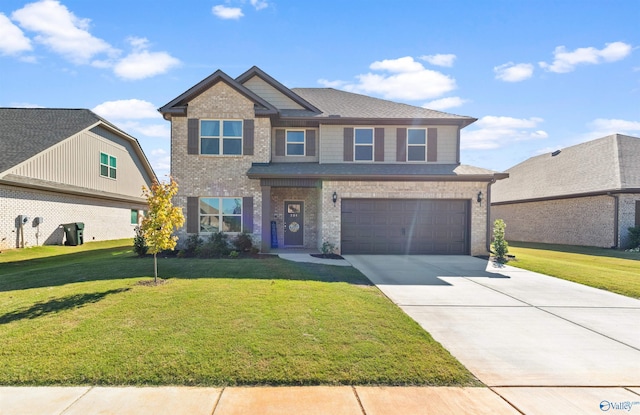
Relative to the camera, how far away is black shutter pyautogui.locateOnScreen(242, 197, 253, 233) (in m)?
14.0

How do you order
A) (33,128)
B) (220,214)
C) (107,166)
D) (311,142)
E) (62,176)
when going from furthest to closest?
(107,166) < (33,128) < (62,176) < (311,142) < (220,214)

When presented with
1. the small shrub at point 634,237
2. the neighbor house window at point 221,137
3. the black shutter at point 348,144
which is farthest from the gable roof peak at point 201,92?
the small shrub at point 634,237

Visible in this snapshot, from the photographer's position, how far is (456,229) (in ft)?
45.8

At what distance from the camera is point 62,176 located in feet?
57.9

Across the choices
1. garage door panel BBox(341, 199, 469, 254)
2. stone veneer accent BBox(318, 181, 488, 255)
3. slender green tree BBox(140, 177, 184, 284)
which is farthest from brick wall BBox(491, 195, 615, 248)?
slender green tree BBox(140, 177, 184, 284)

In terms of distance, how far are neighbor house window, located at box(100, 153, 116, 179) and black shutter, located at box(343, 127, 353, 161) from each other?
16.5 metres

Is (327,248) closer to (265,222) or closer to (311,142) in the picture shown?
(265,222)

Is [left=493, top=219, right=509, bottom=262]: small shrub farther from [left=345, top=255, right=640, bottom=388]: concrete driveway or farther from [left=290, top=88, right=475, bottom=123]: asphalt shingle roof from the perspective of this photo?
[left=290, top=88, right=475, bottom=123]: asphalt shingle roof

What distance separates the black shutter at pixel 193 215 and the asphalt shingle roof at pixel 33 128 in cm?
851

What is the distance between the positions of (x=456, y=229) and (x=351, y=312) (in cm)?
969

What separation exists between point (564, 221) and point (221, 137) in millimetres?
21581

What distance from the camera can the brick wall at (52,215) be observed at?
14.5m

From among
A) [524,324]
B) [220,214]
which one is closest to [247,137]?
[220,214]

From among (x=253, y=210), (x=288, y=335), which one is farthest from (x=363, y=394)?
(x=253, y=210)
